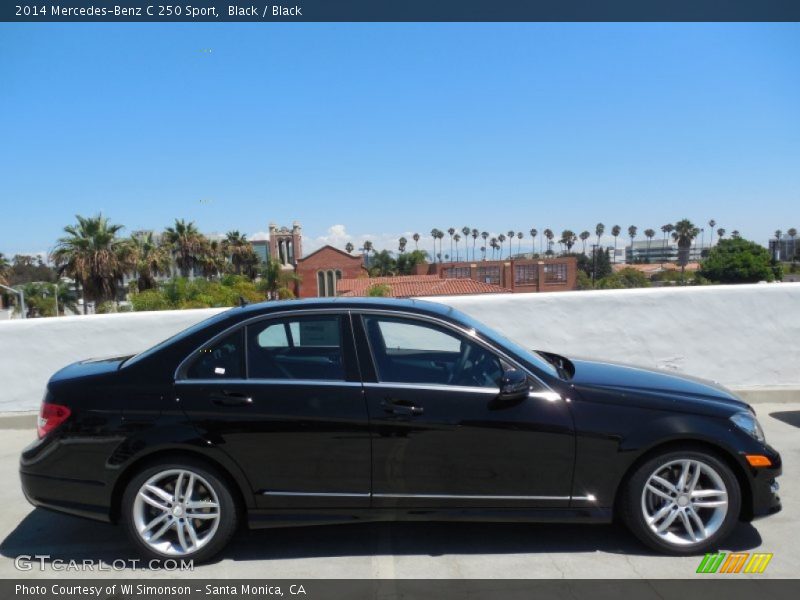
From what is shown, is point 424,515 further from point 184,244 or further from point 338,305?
point 184,244

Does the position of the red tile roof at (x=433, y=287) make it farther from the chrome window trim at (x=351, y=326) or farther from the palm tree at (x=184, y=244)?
the chrome window trim at (x=351, y=326)

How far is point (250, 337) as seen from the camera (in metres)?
3.88

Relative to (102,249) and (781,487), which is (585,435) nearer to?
(781,487)

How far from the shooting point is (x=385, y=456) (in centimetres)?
363

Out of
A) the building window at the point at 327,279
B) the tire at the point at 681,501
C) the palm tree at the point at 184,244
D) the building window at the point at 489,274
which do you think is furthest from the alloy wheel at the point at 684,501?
the building window at the point at 327,279

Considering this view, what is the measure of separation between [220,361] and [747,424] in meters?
3.19

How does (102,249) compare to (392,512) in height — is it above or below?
above

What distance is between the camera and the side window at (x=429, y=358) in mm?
3756

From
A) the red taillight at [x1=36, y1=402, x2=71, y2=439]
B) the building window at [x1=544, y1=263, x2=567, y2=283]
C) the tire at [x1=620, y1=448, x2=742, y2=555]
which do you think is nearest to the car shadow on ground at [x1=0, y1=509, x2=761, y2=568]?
the tire at [x1=620, y1=448, x2=742, y2=555]

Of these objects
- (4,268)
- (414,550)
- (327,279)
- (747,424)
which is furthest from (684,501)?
(327,279)

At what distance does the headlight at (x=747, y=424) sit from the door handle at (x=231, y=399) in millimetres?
2876
